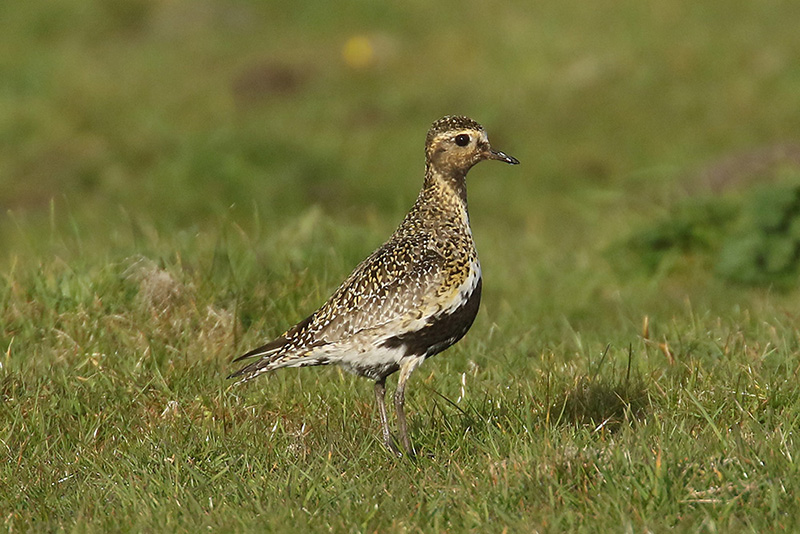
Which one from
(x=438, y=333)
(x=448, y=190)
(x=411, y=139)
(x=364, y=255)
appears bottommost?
(x=411, y=139)

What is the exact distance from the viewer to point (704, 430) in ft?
17.4

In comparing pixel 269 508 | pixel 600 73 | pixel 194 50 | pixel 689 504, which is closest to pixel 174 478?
pixel 269 508

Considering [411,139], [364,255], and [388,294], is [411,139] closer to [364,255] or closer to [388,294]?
[364,255]

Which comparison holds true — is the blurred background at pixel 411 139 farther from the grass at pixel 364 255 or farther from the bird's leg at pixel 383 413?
the bird's leg at pixel 383 413

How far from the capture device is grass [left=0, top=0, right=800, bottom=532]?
4824 millimetres

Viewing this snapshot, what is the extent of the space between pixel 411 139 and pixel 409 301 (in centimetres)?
1165

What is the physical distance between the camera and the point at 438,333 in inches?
218

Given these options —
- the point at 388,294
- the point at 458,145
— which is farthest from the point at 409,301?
the point at 458,145

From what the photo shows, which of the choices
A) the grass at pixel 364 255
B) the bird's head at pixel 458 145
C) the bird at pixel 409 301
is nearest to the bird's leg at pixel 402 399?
the bird at pixel 409 301

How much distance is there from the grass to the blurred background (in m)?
0.06

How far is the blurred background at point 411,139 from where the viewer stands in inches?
388

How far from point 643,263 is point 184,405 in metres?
5.62

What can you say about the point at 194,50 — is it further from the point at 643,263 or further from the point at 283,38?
the point at 643,263

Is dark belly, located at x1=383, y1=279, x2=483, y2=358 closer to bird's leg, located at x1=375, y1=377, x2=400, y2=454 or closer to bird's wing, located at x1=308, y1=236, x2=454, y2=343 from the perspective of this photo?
bird's wing, located at x1=308, y1=236, x2=454, y2=343
